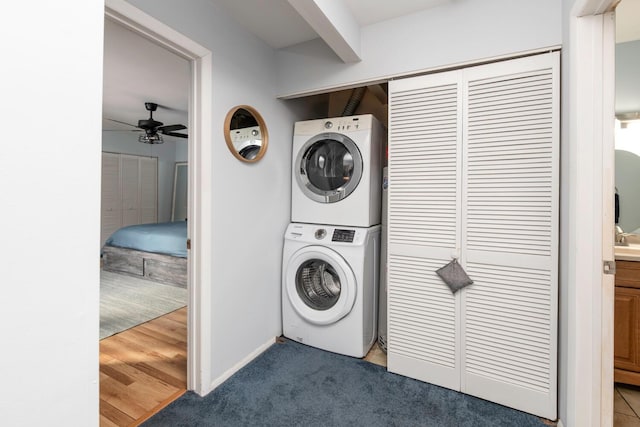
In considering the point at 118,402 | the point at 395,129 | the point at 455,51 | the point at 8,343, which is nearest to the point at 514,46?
the point at 455,51

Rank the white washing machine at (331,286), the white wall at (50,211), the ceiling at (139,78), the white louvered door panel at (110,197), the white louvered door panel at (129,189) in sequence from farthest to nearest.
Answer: the white louvered door panel at (129,189) < the white louvered door panel at (110,197) < the ceiling at (139,78) < the white washing machine at (331,286) < the white wall at (50,211)

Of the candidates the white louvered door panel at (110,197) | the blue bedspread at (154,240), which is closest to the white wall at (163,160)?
the white louvered door panel at (110,197)

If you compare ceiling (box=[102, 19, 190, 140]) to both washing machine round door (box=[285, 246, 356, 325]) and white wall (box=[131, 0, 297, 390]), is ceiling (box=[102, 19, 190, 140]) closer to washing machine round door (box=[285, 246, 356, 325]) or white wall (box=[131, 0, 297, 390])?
white wall (box=[131, 0, 297, 390])

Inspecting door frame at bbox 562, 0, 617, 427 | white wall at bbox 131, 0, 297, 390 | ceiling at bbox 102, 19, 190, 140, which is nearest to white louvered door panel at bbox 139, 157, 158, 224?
ceiling at bbox 102, 19, 190, 140

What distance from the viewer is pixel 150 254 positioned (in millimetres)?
3891

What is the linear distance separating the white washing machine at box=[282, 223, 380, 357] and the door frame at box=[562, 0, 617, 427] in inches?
45.2

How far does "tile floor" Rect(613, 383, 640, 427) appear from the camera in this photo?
5.13 ft

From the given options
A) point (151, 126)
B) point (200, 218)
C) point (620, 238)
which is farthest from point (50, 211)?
point (151, 126)

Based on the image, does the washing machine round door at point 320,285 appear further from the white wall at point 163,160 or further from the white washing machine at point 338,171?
the white wall at point 163,160

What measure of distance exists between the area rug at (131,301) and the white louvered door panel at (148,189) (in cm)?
236

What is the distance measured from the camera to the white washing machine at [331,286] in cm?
212

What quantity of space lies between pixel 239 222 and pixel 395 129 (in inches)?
45.9

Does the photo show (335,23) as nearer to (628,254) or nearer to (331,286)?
(331,286)

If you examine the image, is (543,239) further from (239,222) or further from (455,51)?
(239,222)
